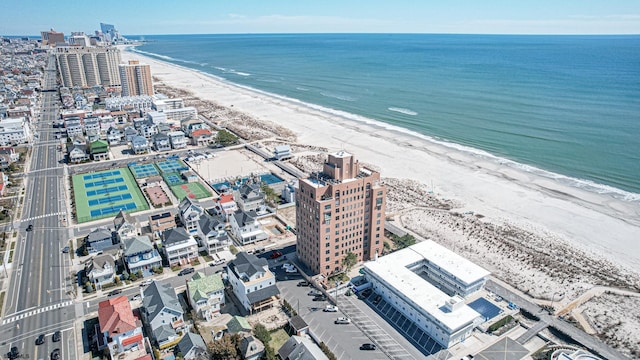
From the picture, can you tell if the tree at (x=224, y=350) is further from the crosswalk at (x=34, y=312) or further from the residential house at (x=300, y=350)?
the crosswalk at (x=34, y=312)

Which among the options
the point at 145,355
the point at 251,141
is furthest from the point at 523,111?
the point at 145,355

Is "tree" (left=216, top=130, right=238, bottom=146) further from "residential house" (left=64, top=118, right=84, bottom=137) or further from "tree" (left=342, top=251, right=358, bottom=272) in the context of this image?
"tree" (left=342, top=251, right=358, bottom=272)

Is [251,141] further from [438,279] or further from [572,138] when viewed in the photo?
[572,138]

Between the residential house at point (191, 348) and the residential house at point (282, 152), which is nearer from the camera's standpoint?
the residential house at point (191, 348)

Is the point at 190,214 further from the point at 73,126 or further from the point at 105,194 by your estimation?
the point at 73,126

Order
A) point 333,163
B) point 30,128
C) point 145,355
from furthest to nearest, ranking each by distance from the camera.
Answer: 1. point 30,128
2. point 333,163
3. point 145,355

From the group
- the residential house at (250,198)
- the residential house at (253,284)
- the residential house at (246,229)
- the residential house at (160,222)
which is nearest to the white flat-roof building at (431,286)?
the residential house at (253,284)
